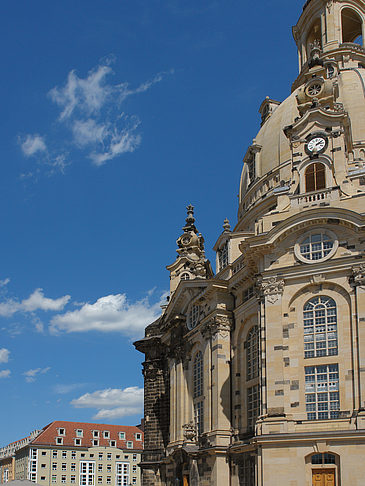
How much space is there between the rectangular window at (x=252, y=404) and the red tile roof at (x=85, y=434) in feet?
245

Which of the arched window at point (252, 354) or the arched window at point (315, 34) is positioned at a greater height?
the arched window at point (315, 34)

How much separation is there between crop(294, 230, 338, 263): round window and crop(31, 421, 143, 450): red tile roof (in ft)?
270

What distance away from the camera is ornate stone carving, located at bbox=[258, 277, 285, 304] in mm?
40438

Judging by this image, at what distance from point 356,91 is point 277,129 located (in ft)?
22.7

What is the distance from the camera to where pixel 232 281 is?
4759 centimetres

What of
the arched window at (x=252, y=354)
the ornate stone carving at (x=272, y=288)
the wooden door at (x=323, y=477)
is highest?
the ornate stone carving at (x=272, y=288)

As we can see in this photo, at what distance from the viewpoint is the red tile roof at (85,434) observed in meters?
113

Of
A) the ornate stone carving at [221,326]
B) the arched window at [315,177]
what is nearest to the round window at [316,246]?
the arched window at [315,177]

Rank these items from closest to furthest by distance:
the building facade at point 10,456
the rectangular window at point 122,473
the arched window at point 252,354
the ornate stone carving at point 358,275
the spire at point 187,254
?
the ornate stone carving at point 358,275
the arched window at point 252,354
the spire at point 187,254
the rectangular window at point 122,473
the building facade at point 10,456

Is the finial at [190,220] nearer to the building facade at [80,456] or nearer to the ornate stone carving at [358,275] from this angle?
the ornate stone carving at [358,275]

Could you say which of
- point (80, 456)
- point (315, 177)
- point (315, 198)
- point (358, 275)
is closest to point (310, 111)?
point (315, 177)

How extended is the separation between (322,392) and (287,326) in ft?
13.8

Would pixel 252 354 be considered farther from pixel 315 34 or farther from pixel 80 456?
pixel 80 456

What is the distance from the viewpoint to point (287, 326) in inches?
1571
